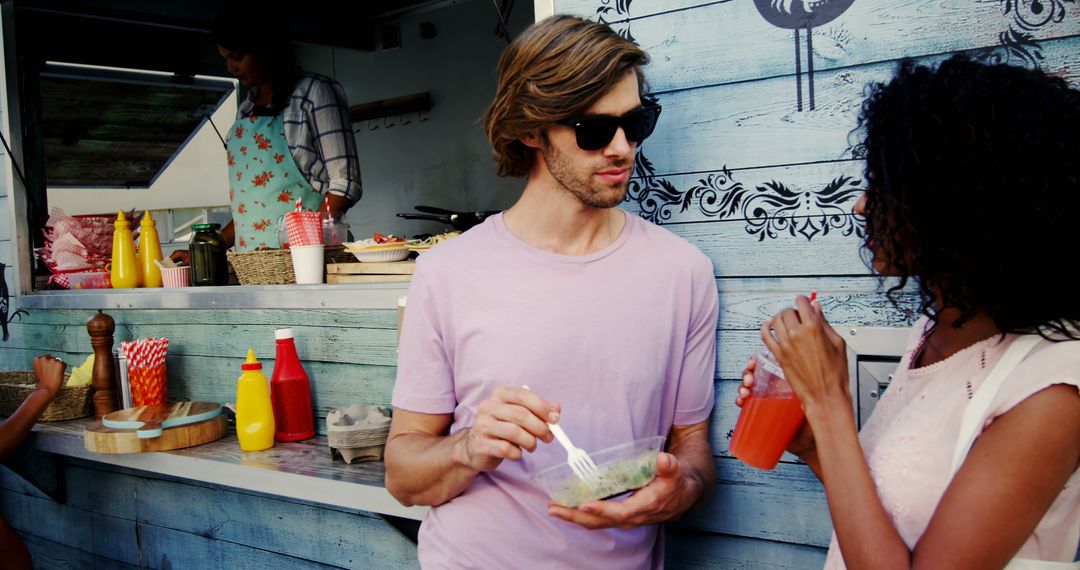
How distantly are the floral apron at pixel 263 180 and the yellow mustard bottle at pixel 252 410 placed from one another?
1.33m

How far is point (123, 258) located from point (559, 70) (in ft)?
8.39

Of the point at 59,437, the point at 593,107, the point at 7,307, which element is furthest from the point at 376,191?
the point at 593,107

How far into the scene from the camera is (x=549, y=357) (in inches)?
67.4

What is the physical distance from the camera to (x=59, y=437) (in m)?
3.00

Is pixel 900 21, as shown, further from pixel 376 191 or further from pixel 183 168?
pixel 183 168

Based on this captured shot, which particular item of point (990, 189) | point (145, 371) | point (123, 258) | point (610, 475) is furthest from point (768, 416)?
point (123, 258)

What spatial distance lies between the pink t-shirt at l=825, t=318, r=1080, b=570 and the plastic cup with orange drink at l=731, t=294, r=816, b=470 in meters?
0.16

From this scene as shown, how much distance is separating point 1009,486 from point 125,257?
3415 millimetres

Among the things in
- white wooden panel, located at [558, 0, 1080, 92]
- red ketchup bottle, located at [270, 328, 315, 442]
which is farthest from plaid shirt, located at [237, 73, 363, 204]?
white wooden panel, located at [558, 0, 1080, 92]

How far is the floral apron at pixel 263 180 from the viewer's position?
3.86m

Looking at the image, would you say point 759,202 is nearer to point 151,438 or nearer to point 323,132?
point 151,438

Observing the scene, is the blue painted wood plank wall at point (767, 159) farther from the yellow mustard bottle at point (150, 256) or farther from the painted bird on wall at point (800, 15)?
the yellow mustard bottle at point (150, 256)

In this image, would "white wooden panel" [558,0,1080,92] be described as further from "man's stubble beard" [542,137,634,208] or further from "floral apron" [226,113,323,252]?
"floral apron" [226,113,323,252]

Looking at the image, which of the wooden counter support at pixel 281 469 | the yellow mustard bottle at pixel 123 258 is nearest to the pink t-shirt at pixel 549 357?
the wooden counter support at pixel 281 469
